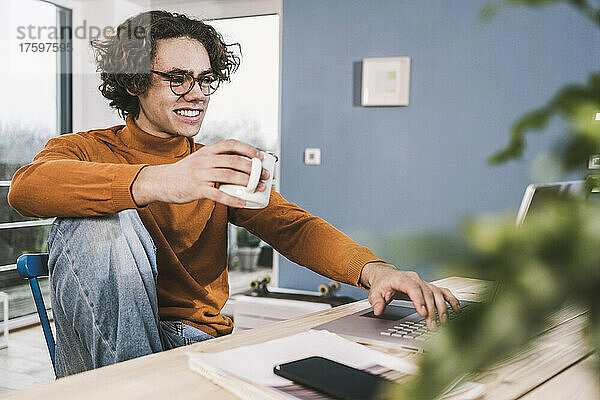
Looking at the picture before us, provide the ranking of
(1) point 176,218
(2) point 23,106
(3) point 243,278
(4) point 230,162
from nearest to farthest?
1. (4) point 230,162
2. (1) point 176,218
3. (2) point 23,106
4. (3) point 243,278

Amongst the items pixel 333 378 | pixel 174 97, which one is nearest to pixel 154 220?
pixel 174 97

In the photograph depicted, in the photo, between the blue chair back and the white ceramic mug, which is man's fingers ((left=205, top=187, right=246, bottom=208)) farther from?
the blue chair back

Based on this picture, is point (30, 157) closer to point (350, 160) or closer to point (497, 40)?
point (350, 160)

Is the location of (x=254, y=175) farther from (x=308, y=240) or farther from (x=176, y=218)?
(x=176, y=218)

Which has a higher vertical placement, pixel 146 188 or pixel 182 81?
pixel 182 81

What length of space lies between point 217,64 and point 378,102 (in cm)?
171

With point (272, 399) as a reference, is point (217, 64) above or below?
above

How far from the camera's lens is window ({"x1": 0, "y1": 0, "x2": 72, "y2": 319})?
11.4 feet

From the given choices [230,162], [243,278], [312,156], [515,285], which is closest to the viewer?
[515,285]

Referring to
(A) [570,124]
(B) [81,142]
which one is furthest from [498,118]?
(A) [570,124]

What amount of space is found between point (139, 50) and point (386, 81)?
1.95 meters

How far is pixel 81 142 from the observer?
138 cm

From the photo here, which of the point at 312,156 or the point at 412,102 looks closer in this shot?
the point at 412,102

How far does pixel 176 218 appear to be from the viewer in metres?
1.48
